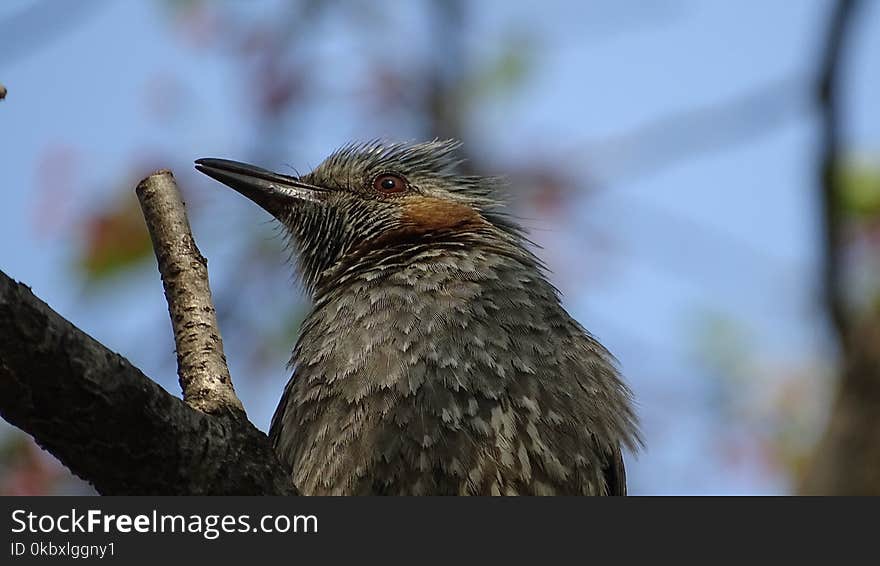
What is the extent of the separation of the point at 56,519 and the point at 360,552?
801 millimetres

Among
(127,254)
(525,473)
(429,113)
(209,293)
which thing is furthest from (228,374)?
(127,254)

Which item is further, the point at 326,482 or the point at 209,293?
the point at 326,482

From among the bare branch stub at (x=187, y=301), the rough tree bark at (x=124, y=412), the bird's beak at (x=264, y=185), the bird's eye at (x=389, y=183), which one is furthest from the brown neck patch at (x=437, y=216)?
the rough tree bark at (x=124, y=412)

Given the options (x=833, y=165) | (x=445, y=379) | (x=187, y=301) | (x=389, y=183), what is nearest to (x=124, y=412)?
(x=187, y=301)

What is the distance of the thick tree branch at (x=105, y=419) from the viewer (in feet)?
7.41

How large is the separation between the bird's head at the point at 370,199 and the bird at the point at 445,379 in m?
0.02

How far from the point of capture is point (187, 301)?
2.97 metres

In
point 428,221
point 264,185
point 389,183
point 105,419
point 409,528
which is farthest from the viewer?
point 389,183

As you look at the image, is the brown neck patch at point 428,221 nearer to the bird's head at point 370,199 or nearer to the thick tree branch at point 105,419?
the bird's head at point 370,199

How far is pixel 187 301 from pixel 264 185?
174 cm

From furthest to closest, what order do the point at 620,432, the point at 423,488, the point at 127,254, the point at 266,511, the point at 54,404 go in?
the point at 127,254 < the point at 620,432 < the point at 423,488 < the point at 266,511 < the point at 54,404

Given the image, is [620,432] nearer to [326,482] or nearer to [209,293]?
[326,482]

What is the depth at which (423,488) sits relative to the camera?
3.27m

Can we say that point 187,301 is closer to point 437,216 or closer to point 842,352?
point 437,216
